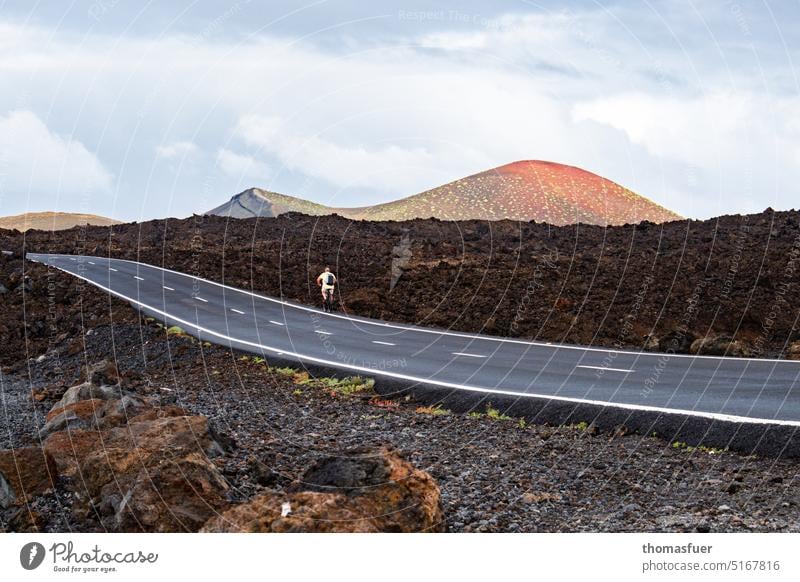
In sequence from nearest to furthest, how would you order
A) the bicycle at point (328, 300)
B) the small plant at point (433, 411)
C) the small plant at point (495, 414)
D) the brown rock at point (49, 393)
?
the small plant at point (495, 414) → the small plant at point (433, 411) → the brown rock at point (49, 393) → the bicycle at point (328, 300)

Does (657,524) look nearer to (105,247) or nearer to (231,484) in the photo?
(231,484)

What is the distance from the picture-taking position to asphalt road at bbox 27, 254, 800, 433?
14836 mm

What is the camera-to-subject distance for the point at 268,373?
1969cm

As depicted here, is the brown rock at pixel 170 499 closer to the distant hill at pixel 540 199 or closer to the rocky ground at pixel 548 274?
the rocky ground at pixel 548 274

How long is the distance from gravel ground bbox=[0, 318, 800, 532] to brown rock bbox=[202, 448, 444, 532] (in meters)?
0.93

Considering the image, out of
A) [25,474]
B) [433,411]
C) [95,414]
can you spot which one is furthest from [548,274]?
[25,474]

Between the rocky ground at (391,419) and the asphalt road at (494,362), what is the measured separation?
4.40ft

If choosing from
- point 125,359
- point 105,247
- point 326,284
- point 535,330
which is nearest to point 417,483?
point 125,359

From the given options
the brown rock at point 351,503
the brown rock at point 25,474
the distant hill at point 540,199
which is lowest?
the brown rock at point 25,474

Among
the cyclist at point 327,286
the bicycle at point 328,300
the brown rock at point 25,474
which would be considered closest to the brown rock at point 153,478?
the brown rock at point 25,474

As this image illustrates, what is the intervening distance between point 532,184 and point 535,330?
59.6ft

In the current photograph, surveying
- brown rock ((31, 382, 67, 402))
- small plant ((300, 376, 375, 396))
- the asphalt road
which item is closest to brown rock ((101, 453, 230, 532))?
the asphalt road

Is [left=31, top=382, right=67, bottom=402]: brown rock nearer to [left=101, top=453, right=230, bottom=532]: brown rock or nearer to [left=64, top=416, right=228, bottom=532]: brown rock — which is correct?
[left=64, top=416, right=228, bottom=532]: brown rock

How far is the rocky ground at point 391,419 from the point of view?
24.8ft
